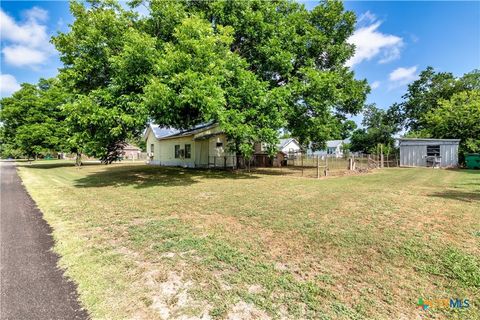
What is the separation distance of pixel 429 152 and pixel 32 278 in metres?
30.4

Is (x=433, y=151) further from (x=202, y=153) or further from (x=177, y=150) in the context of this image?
(x=177, y=150)

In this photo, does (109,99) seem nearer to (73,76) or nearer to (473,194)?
(73,76)

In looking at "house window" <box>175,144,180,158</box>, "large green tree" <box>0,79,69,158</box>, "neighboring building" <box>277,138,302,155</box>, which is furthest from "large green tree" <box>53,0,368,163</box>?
"neighboring building" <box>277,138,302,155</box>

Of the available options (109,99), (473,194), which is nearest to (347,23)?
(473,194)

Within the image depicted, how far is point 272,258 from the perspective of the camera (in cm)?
401

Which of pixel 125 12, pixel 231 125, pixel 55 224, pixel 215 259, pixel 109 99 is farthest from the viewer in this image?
pixel 125 12

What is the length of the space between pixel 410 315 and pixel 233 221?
12.8ft

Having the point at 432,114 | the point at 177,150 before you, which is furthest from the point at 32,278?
the point at 432,114

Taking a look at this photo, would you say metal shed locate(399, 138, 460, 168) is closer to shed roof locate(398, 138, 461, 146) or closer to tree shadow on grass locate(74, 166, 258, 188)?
shed roof locate(398, 138, 461, 146)

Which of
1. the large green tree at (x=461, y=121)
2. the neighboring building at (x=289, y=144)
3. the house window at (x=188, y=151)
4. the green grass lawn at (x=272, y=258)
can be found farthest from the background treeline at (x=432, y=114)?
the house window at (x=188, y=151)

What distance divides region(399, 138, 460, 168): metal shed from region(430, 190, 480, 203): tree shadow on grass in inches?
685

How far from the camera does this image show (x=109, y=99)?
35.0 ft

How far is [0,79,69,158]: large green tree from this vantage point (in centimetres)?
2659
